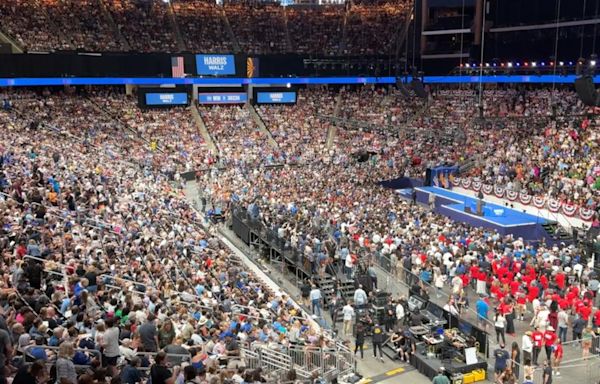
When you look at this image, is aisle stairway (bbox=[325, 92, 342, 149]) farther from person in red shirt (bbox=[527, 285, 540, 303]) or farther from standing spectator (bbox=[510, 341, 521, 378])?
standing spectator (bbox=[510, 341, 521, 378])

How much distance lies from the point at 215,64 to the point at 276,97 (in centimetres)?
520

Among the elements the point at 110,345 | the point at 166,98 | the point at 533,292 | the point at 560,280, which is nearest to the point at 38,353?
the point at 110,345

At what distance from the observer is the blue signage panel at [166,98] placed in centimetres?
4209

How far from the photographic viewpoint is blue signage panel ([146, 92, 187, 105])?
138 ft

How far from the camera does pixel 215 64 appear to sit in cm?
4378

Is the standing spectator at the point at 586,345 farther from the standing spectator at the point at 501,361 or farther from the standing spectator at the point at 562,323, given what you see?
the standing spectator at the point at 501,361

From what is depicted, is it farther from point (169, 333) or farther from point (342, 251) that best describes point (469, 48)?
point (169, 333)

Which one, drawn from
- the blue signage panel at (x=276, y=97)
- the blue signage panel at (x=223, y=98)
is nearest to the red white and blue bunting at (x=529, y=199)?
the blue signage panel at (x=276, y=97)

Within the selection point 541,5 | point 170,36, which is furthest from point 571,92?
point 170,36

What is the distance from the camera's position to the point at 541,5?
3962 cm

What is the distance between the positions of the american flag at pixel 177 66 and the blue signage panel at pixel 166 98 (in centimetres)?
140

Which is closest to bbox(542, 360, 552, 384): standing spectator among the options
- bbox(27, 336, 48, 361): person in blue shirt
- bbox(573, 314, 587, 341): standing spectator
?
bbox(573, 314, 587, 341): standing spectator

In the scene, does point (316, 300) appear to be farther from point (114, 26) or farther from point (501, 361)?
point (114, 26)

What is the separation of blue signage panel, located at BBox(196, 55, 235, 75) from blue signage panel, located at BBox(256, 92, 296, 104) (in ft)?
9.14
